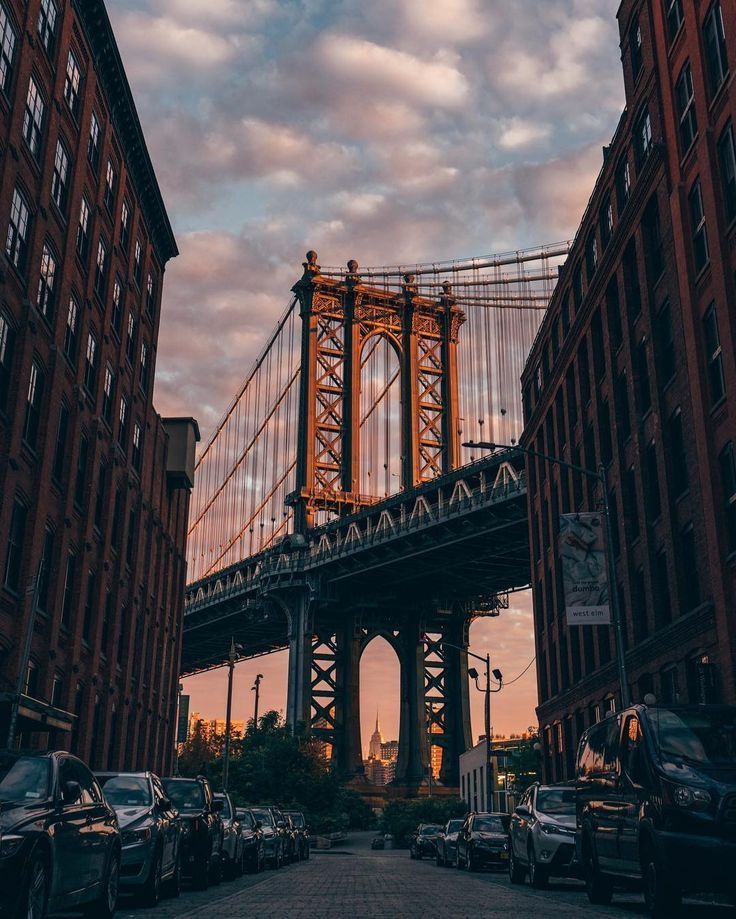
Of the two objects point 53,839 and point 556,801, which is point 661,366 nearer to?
point 556,801

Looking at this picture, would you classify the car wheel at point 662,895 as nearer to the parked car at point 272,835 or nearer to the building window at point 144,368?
the parked car at point 272,835

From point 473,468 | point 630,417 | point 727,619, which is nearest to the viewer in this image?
point 727,619

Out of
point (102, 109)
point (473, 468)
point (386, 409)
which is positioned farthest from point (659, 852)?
point (386, 409)

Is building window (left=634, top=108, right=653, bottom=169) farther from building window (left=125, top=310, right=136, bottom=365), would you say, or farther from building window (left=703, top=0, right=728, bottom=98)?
building window (left=125, top=310, right=136, bottom=365)

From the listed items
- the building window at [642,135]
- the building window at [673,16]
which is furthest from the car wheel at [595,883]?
the building window at [673,16]

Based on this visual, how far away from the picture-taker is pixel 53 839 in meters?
9.62

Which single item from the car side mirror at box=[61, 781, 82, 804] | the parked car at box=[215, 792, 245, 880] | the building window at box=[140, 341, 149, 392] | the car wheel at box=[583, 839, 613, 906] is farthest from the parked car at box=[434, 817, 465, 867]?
the building window at box=[140, 341, 149, 392]

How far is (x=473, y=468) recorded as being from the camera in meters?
69.6

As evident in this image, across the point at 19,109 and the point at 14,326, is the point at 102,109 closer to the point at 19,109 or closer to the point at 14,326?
the point at 19,109

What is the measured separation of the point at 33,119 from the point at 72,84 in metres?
5.04

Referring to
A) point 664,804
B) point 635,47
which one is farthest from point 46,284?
point 664,804

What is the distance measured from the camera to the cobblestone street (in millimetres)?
13500

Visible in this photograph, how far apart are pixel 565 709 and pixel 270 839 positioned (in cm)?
2069

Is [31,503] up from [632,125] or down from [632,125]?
down
